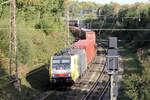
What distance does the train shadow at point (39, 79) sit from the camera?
22.4m

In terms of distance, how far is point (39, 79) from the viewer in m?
24.2

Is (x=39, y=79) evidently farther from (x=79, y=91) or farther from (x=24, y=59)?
(x=79, y=91)

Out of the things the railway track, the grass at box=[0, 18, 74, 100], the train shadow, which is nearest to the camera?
the grass at box=[0, 18, 74, 100]

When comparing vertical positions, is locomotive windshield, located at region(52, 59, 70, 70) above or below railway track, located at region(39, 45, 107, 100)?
above

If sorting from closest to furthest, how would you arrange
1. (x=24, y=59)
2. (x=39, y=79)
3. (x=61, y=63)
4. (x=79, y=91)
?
1. (x=61, y=63)
2. (x=79, y=91)
3. (x=39, y=79)
4. (x=24, y=59)

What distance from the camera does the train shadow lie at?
73.5 feet

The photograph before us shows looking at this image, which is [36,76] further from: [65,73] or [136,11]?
[136,11]

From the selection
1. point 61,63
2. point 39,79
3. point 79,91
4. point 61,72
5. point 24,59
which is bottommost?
point 79,91

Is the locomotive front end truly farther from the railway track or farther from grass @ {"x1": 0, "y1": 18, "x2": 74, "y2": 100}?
grass @ {"x1": 0, "y1": 18, "x2": 74, "y2": 100}

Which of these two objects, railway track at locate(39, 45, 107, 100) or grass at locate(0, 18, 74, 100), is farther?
railway track at locate(39, 45, 107, 100)

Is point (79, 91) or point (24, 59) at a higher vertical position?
point (24, 59)

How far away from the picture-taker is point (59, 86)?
66.9 ft

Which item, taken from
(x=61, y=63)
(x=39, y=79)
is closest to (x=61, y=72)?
(x=61, y=63)

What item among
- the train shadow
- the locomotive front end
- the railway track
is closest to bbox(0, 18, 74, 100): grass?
the train shadow
